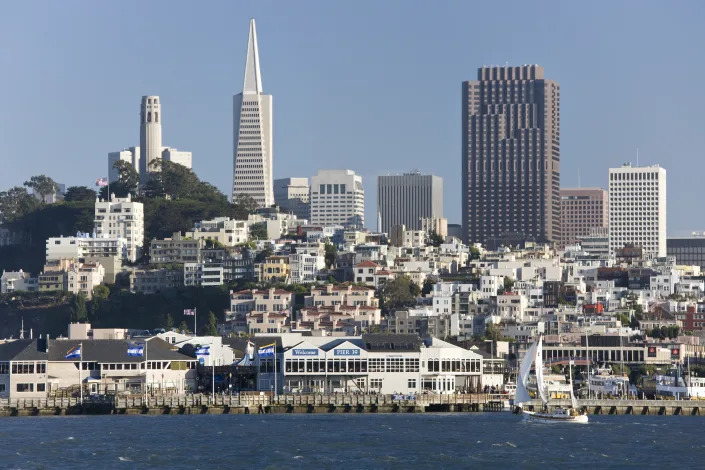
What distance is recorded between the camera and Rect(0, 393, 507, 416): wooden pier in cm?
13312

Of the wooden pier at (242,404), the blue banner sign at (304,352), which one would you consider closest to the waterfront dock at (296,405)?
the wooden pier at (242,404)

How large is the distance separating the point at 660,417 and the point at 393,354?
1941 cm

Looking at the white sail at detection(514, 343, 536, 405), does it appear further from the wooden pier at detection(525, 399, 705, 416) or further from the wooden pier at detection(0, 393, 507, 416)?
the wooden pier at detection(525, 399, 705, 416)

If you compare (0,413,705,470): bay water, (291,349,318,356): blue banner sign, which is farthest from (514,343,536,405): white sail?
(291,349,318,356): blue banner sign

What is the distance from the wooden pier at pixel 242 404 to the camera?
133 m

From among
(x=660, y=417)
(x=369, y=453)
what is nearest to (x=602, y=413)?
(x=660, y=417)

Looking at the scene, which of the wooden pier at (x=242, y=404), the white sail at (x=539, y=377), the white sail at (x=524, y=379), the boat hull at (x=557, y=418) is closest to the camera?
the boat hull at (x=557, y=418)

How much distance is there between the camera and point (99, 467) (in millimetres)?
99312

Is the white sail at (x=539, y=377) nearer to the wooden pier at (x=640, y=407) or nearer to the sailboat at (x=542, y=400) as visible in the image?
the sailboat at (x=542, y=400)

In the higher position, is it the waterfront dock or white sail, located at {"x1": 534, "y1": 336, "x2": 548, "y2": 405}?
white sail, located at {"x1": 534, "y1": 336, "x2": 548, "y2": 405}

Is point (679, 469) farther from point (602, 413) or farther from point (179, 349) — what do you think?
point (179, 349)

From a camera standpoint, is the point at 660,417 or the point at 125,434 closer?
the point at 125,434

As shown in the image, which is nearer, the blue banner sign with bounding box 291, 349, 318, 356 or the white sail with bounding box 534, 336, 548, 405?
the white sail with bounding box 534, 336, 548, 405

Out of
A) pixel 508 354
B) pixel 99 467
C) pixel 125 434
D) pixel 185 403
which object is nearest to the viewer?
pixel 99 467
